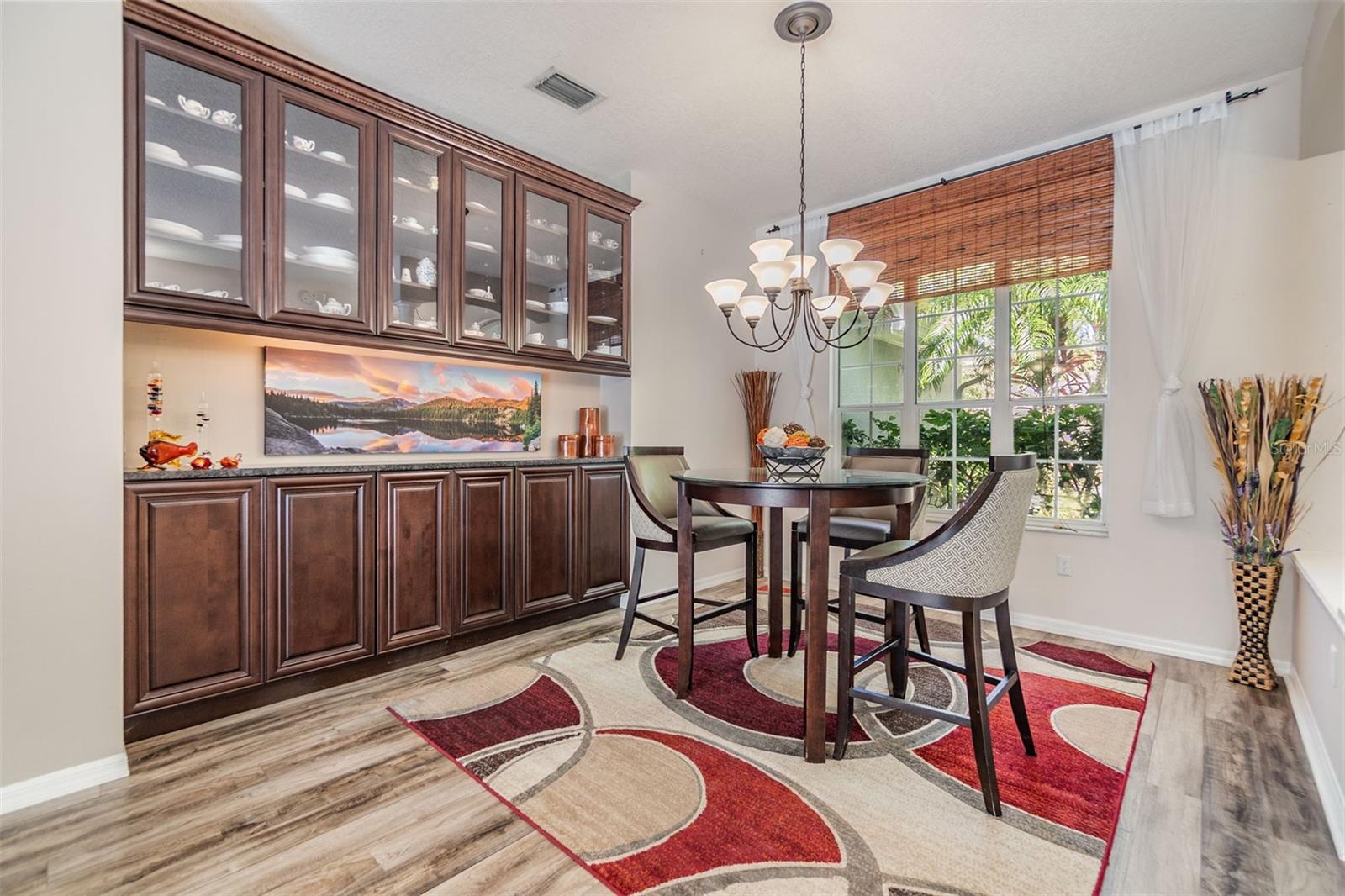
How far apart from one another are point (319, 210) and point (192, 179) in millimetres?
447

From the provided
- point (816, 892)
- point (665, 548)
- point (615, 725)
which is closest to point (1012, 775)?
point (816, 892)

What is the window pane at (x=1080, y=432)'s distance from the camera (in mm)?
3449

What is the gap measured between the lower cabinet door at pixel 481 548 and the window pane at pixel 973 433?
2.88 meters

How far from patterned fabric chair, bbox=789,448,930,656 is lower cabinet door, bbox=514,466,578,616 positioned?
1.28 m

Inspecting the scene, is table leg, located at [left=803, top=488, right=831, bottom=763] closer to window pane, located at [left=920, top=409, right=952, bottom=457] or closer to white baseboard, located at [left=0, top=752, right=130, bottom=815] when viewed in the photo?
white baseboard, located at [left=0, top=752, right=130, bottom=815]

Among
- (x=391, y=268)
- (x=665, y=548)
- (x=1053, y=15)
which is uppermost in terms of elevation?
(x=1053, y=15)

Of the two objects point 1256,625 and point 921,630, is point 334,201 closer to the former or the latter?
point 921,630

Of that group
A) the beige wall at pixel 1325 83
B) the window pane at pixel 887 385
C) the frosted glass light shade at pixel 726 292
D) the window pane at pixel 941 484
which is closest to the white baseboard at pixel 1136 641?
the window pane at pixel 941 484

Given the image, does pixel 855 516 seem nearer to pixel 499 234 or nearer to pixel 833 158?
pixel 833 158

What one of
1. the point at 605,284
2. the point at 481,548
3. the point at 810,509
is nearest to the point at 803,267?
the point at 810,509

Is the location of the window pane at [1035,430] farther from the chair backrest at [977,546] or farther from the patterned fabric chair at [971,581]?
the chair backrest at [977,546]

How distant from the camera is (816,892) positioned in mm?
1413

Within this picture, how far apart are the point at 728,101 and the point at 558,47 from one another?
0.91 m

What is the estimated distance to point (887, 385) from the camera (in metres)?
4.34
